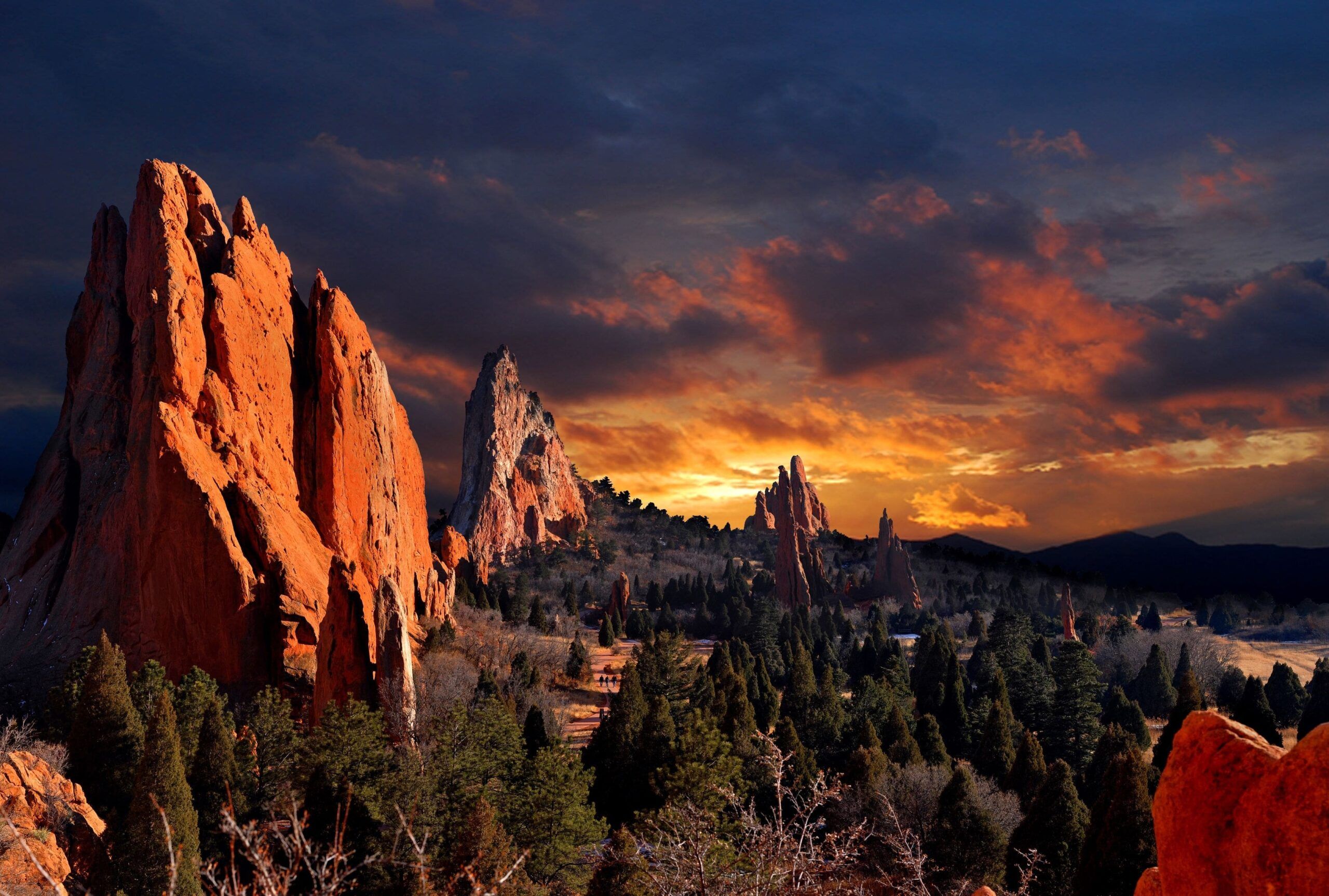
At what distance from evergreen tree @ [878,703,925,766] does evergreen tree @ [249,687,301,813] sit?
2644cm

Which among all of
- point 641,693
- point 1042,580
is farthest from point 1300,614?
point 641,693

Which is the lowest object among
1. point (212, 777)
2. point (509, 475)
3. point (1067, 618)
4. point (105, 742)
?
point (1067, 618)

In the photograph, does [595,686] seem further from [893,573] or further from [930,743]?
[893,573]

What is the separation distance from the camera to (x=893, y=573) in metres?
130

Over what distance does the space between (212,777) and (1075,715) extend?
43402 millimetres

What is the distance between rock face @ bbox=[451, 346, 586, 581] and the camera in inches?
6078

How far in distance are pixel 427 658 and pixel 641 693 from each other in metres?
14.0

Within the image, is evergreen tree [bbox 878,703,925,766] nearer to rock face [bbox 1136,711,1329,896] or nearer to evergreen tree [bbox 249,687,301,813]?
evergreen tree [bbox 249,687,301,813]

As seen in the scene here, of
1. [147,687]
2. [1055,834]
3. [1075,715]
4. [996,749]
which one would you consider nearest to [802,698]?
[996,749]

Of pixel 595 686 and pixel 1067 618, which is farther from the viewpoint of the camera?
pixel 1067 618

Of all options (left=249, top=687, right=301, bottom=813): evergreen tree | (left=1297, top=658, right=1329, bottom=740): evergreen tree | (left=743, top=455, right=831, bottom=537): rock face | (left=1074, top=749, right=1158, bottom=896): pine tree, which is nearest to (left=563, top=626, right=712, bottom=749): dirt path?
(left=249, top=687, right=301, bottom=813): evergreen tree

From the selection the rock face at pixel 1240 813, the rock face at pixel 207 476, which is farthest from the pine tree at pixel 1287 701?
the rock face at pixel 1240 813

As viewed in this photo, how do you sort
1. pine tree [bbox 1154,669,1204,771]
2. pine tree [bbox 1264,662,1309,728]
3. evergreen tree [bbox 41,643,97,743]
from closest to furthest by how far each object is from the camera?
evergreen tree [bbox 41,643,97,743], pine tree [bbox 1154,669,1204,771], pine tree [bbox 1264,662,1309,728]

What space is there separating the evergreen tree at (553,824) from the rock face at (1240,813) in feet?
76.4
